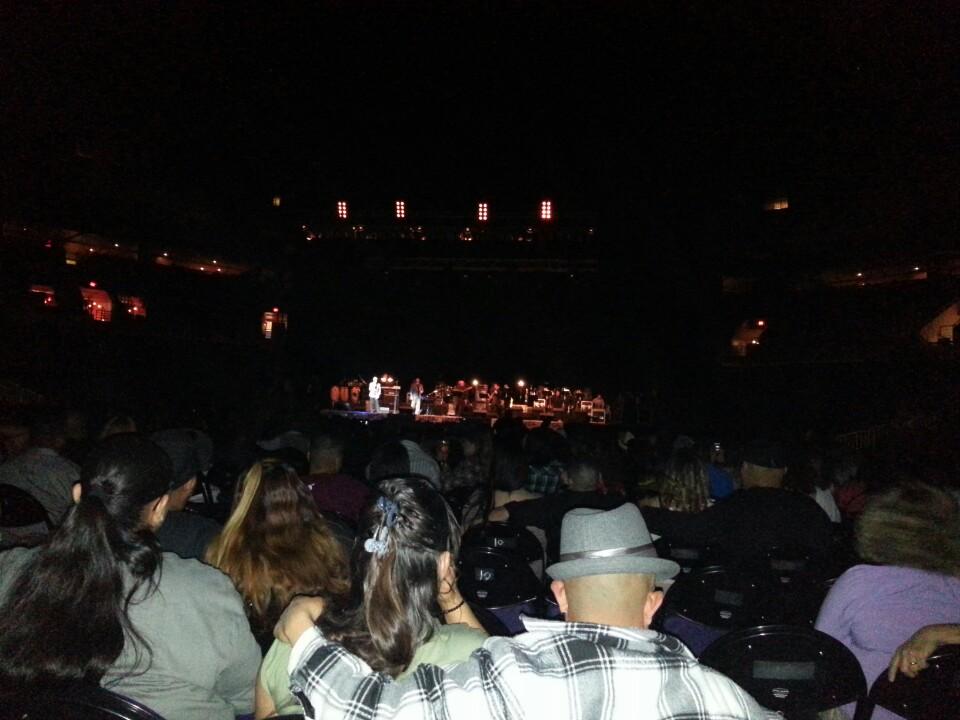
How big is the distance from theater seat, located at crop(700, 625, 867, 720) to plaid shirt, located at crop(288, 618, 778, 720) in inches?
45.1

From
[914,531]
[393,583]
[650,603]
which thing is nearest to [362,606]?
[393,583]

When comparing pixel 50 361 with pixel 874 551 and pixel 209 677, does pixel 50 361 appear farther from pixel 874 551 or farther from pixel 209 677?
pixel 874 551

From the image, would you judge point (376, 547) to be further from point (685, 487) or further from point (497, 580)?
point (685, 487)

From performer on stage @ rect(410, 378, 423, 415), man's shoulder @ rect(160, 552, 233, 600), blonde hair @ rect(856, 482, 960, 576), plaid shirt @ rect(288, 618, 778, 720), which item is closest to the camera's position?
plaid shirt @ rect(288, 618, 778, 720)

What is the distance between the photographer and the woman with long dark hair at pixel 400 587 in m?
1.78

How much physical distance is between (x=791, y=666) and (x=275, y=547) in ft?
6.80

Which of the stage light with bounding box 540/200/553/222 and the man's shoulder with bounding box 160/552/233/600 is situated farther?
the stage light with bounding box 540/200/553/222

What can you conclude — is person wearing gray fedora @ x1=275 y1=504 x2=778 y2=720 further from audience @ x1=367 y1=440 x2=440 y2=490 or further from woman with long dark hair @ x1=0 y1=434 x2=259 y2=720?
audience @ x1=367 y1=440 x2=440 y2=490

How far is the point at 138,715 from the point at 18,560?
853 mm

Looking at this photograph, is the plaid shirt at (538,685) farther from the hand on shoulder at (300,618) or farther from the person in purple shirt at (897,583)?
the person in purple shirt at (897,583)

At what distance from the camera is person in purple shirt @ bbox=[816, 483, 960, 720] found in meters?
2.67

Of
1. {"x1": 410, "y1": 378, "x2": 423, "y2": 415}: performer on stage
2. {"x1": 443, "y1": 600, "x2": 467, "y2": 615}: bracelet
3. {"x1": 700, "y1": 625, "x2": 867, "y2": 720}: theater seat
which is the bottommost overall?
{"x1": 410, "y1": 378, "x2": 423, "y2": 415}: performer on stage

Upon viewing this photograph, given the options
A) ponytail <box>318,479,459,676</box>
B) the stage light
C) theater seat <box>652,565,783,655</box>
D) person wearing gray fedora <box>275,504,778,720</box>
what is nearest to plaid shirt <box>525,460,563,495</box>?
theater seat <box>652,565,783,655</box>

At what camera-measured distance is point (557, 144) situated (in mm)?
20438
